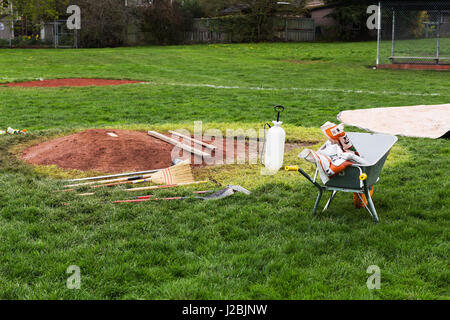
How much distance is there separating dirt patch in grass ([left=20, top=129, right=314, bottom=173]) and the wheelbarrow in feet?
6.80

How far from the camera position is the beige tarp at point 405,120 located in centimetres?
858

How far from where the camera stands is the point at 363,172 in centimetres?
435

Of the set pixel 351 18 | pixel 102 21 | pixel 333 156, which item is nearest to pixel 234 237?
pixel 333 156

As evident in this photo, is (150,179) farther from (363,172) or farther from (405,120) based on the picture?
(405,120)

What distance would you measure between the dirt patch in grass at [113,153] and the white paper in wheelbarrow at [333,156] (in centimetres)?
235

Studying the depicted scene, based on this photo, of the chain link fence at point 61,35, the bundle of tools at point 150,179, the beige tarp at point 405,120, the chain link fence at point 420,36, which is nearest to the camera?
the bundle of tools at point 150,179

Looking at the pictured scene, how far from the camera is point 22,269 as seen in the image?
3.65 m

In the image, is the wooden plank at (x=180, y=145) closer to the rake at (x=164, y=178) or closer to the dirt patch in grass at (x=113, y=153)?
the dirt patch in grass at (x=113, y=153)

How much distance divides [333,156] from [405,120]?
5.41 metres

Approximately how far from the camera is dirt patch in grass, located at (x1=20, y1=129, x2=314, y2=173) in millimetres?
6465

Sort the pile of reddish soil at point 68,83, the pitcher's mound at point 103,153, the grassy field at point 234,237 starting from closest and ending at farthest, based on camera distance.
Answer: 1. the grassy field at point 234,237
2. the pitcher's mound at point 103,153
3. the pile of reddish soil at point 68,83

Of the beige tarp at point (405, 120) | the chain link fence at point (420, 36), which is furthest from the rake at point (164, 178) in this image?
the chain link fence at point (420, 36)
